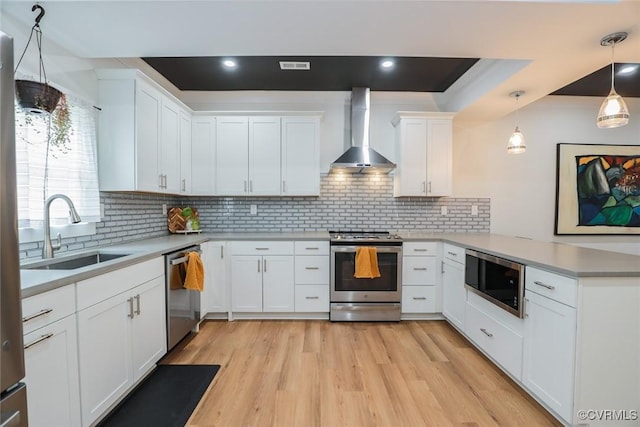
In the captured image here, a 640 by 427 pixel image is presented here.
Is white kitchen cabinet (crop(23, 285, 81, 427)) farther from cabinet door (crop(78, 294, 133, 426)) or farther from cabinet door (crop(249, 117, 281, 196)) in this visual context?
cabinet door (crop(249, 117, 281, 196))

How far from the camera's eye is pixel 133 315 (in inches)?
73.0

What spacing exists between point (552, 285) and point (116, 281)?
2607mm

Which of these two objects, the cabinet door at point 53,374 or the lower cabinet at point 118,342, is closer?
the cabinet door at point 53,374

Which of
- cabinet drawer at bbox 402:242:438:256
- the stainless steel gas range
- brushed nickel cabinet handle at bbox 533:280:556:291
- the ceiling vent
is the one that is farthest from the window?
brushed nickel cabinet handle at bbox 533:280:556:291

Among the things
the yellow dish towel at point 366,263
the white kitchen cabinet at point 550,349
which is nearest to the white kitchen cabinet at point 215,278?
the yellow dish towel at point 366,263

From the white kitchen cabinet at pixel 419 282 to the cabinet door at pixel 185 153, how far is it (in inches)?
102

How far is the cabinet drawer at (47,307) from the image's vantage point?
116 cm

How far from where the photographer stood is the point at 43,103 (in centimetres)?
158

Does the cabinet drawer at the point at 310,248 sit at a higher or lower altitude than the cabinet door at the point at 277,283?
higher

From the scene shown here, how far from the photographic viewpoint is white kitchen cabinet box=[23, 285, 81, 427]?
1.18 m

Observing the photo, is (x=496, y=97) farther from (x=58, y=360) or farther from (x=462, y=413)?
(x=58, y=360)

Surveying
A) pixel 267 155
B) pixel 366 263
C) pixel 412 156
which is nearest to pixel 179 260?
pixel 267 155

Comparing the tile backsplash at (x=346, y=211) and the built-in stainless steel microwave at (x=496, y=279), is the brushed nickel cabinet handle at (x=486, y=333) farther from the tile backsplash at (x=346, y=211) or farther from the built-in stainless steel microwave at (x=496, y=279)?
the tile backsplash at (x=346, y=211)

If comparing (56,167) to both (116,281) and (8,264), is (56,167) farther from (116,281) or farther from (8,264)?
(8,264)
